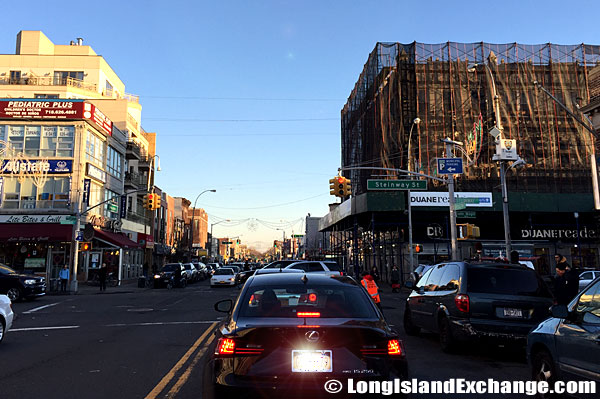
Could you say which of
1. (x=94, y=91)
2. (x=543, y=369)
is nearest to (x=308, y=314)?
(x=543, y=369)

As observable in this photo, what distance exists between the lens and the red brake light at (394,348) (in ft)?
12.9

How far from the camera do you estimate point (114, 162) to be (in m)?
42.6

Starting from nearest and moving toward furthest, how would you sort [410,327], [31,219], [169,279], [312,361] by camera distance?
[312,361] < [410,327] < [169,279] < [31,219]

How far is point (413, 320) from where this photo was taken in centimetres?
1081

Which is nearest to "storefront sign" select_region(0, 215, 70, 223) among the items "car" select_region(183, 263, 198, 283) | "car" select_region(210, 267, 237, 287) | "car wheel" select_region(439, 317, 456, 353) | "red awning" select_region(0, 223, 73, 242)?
"red awning" select_region(0, 223, 73, 242)

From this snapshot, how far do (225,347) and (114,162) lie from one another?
42.2 meters

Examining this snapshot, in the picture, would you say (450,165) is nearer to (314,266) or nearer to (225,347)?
(314,266)

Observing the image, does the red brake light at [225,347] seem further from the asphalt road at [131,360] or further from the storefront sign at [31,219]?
the storefront sign at [31,219]

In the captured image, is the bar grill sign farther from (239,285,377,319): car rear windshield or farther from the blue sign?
(239,285,377,319): car rear windshield

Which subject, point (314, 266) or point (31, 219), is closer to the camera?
point (314, 266)

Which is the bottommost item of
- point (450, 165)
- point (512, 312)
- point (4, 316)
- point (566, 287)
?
point (4, 316)

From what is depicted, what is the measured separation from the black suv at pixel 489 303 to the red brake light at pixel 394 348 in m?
4.67

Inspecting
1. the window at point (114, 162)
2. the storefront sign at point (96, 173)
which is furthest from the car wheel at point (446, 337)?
the window at point (114, 162)

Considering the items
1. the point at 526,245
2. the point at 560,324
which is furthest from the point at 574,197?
the point at 560,324
